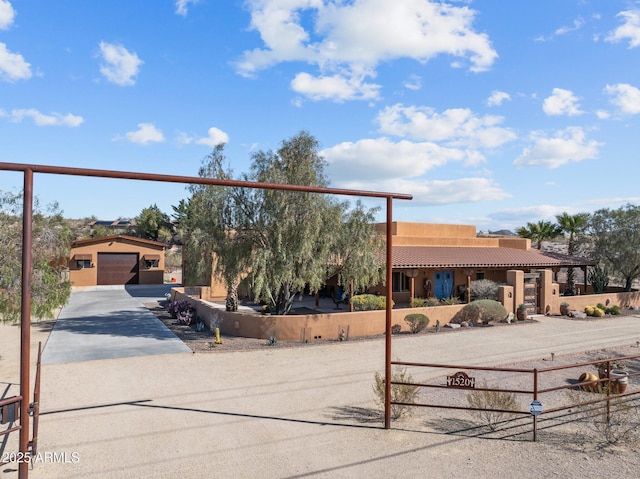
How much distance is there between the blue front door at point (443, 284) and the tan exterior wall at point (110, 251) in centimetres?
2786

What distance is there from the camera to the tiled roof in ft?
88.9

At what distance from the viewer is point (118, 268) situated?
1657 inches

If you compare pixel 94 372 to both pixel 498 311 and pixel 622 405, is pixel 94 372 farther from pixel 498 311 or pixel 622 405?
pixel 498 311

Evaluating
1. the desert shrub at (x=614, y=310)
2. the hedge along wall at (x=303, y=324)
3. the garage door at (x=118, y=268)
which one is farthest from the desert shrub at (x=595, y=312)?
the garage door at (x=118, y=268)

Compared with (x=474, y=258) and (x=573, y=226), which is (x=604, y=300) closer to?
(x=474, y=258)

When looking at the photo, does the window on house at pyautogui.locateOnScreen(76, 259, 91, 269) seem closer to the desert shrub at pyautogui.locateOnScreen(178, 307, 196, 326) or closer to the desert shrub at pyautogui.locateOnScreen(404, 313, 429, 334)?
the desert shrub at pyautogui.locateOnScreen(178, 307, 196, 326)

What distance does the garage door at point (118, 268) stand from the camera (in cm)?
4141

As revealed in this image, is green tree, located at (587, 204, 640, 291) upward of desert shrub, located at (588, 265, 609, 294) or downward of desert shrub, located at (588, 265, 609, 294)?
upward


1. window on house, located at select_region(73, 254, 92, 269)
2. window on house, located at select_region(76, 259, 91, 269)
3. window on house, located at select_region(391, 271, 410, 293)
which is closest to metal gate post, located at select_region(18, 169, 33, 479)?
window on house, located at select_region(391, 271, 410, 293)

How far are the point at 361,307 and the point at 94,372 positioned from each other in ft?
43.4

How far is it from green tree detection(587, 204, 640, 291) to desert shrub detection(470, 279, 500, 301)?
11837 mm

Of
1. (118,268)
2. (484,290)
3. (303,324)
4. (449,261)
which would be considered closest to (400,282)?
(449,261)

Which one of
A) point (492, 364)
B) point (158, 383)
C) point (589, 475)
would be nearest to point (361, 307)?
point (492, 364)

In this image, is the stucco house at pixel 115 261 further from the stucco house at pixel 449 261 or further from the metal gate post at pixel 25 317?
the metal gate post at pixel 25 317
